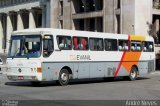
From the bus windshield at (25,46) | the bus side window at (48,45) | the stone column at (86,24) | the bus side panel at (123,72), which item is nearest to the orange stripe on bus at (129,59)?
the bus side panel at (123,72)

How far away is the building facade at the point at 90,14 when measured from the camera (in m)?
50.2

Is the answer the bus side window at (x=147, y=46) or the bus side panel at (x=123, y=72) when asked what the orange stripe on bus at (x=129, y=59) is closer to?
the bus side panel at (x=123, y=72)

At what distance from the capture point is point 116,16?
52188 millimetres

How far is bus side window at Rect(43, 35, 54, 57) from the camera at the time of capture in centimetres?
2280

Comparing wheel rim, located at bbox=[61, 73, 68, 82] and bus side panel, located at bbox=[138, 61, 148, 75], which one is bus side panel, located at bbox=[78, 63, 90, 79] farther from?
bus side panel, located at bbox=[138, 61, 148, 75]

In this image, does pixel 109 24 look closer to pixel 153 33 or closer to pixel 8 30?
pixel 153 33

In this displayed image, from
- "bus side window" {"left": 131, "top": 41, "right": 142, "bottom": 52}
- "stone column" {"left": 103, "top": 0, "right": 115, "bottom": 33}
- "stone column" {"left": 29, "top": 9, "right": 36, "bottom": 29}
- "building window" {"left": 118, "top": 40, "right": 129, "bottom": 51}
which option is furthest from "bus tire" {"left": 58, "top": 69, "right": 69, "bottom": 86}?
"stone column" {"left": 29, "top": 9, "right": 36, "bottom": 29}

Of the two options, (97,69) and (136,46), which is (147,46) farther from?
(97,69)

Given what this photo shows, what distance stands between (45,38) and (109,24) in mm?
30336

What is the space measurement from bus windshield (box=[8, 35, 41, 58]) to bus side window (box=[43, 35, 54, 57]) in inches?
11.1

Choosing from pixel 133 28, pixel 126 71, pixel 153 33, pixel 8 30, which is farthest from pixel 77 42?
pixel 8 30

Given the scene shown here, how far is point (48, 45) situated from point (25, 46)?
1.21 m

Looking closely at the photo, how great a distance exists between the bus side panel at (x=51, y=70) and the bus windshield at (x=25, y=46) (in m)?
0.77

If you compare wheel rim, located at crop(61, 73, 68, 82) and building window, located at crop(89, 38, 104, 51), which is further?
building window, located at crop(89, 38, 104, 51)
